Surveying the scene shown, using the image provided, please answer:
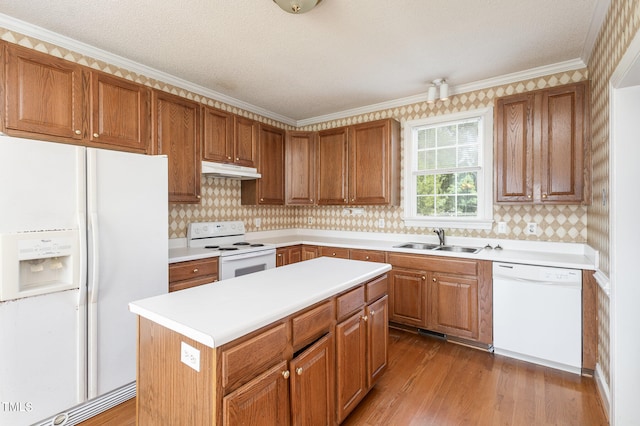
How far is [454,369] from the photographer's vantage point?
253 centimetres

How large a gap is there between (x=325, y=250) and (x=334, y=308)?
211 cm

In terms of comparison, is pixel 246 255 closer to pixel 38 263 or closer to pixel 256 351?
pixel 38 263

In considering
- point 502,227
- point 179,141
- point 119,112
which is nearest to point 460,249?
point 502,227

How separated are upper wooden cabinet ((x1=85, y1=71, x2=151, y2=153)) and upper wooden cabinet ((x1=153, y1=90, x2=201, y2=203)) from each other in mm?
98

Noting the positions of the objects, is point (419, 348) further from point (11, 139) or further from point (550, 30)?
point (11, 139)

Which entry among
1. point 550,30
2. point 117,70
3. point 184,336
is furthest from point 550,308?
point 117,70

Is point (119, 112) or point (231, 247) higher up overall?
point (119, 112)

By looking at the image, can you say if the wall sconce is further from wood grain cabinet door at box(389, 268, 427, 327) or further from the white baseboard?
the white baseboard

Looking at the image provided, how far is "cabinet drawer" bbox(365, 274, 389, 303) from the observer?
2.01m

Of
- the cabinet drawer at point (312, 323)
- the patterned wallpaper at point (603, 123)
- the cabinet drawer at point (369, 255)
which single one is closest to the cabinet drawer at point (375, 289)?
the cabinet drawer at point (312, 323)

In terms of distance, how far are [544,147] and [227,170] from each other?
3.07 metres

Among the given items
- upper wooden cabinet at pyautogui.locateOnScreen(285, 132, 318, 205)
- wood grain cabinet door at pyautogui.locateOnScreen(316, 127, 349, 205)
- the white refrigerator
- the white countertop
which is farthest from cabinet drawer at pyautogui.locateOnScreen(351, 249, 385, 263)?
the white refrigerator

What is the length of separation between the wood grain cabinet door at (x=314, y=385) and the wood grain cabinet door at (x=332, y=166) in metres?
2.54

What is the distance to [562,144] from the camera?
2.63 meters
